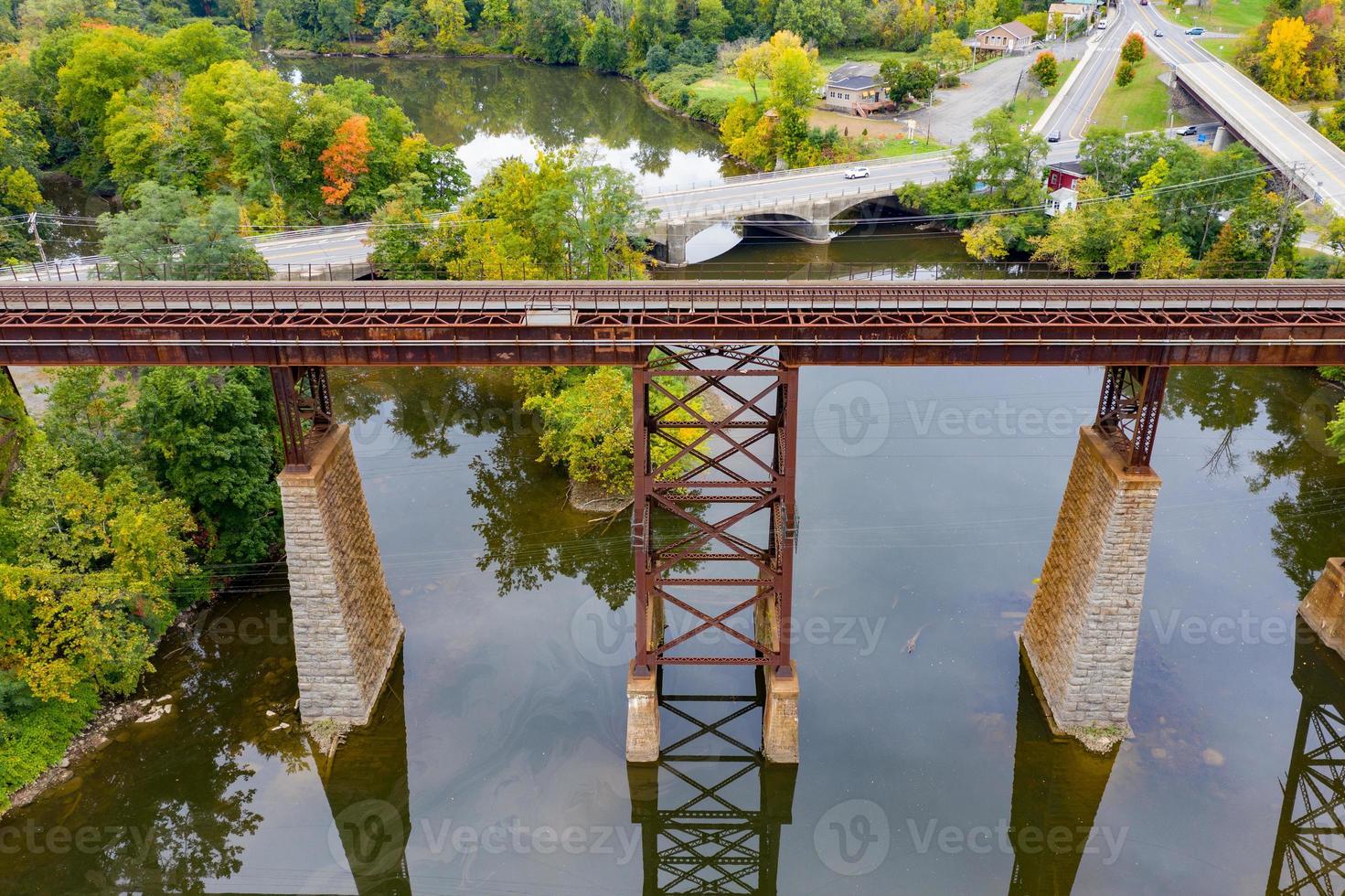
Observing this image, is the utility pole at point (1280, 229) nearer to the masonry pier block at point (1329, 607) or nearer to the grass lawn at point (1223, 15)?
the masonry pier block at point (1329, 607)

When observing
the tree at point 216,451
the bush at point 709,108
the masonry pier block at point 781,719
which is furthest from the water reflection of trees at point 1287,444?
the bush at point 709,108

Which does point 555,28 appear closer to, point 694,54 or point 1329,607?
point 694,54

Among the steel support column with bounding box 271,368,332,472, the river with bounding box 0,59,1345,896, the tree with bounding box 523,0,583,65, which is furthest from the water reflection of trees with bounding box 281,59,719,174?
the steel support column with bounding box 271,368,332,472

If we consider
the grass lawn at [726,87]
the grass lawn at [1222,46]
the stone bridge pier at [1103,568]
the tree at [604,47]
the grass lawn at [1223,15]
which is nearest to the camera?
the stone bridge pier at [1103,568]

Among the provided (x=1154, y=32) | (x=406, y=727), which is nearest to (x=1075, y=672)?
(x=406, y=727)

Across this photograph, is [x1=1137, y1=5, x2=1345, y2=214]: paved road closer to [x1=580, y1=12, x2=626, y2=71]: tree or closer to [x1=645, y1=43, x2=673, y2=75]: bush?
[x1=645, y1=43, x2=673, y2=75]: bush

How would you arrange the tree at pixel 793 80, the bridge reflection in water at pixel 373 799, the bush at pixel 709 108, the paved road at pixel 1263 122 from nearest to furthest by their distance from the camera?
the bridge reflection in water at pixel 373 799 < the paved road at pixel 1263 122 < the tree at pixel 793 80 < the bush at pixel 709 108

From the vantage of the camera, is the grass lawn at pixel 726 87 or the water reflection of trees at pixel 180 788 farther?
the grass lawn at pixel 726 87
